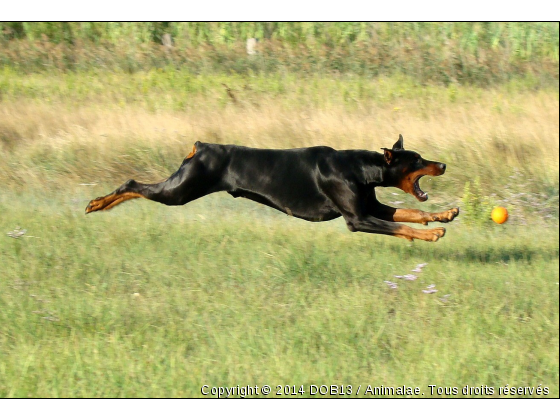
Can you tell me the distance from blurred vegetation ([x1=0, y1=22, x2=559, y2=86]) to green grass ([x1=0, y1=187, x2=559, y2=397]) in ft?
18.6

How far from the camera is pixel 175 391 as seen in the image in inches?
172

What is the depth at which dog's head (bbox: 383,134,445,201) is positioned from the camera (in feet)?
18.6

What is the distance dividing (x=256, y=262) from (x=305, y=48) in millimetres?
7494

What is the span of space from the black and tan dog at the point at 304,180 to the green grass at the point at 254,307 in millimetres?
524

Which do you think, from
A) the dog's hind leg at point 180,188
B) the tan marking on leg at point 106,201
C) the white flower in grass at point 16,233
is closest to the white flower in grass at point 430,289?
the dog's hind leg at point 180,188

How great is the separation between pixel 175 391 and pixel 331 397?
0.86 meters

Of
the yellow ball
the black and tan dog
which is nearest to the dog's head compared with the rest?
the black and tan dog

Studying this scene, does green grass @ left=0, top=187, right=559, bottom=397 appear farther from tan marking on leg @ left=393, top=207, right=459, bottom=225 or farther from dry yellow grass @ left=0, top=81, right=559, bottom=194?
dry yellow grass @ left=0, top=81, right=559, bottom=194

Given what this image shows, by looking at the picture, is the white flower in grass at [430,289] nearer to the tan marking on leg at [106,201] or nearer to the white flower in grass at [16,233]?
the tan marking on leg at [106,201]

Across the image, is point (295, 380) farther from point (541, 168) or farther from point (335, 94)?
point (335, 94)

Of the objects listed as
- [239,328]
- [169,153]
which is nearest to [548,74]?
[169,153]

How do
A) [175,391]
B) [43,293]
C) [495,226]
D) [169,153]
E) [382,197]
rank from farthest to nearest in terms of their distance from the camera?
[169,153], [382,197], [495,226], [43,293], [175,391]

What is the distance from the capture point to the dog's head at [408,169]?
18.6 ft

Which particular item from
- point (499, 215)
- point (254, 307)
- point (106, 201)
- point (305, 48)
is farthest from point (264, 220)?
point (305, 48)
